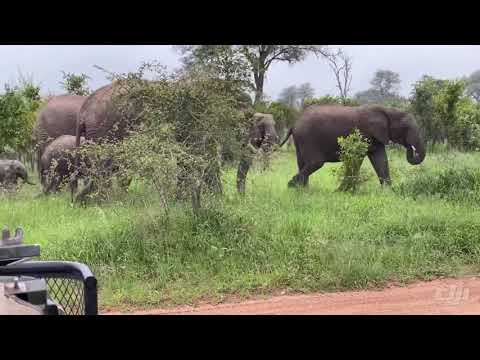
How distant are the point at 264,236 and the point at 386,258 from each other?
133 centimetres

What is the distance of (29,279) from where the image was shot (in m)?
1.88

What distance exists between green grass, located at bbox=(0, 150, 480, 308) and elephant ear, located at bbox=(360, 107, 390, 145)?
3.94 m

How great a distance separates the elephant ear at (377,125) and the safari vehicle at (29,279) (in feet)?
36.3

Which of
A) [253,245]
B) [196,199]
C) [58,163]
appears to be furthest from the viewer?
[58,163]

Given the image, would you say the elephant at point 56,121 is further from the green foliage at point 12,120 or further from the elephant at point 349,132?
the elephant at point 349,132

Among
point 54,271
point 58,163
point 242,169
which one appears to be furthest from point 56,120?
point 54,271

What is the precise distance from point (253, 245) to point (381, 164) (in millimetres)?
6127

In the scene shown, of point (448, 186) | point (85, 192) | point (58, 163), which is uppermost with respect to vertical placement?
point (58, 163)

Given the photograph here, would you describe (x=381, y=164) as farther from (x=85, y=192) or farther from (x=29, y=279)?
(x=29, y=279)

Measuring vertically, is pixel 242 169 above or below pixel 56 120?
below

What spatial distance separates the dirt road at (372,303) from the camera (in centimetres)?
534

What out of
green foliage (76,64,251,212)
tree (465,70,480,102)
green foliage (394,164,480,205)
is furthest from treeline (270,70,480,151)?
tree (465,70,480,102)

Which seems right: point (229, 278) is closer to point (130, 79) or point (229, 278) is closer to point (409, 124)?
point (130, 79)

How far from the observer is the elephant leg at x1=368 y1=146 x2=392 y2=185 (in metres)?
11.9
